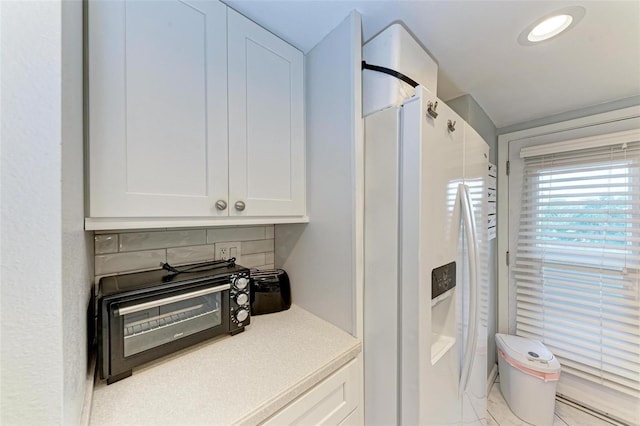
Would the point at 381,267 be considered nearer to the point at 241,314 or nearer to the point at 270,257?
the point at 241,314

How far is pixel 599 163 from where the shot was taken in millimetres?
1615

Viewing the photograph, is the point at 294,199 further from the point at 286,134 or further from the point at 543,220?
the point at 543,220

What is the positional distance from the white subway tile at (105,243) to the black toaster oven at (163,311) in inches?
4.6

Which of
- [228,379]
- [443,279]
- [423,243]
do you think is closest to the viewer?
[228,379]

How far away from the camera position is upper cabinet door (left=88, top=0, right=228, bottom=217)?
2.15ft

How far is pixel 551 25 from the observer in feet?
3.26

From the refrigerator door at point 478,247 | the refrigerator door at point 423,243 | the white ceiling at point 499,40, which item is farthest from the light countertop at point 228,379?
the white ceiling at point 499,40

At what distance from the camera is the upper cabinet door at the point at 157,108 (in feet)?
2.15

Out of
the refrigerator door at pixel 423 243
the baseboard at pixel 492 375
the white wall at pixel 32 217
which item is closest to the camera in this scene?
the white wall at pixel 32 217

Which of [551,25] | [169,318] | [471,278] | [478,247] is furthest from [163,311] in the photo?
[551,25]

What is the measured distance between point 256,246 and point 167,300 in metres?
0.59

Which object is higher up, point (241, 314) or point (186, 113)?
point (186, 113)

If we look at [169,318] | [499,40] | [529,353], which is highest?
[499,40]

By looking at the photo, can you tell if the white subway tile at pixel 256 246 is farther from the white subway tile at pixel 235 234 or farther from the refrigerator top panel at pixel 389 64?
the refrigerator top panel at pixel 389 64
